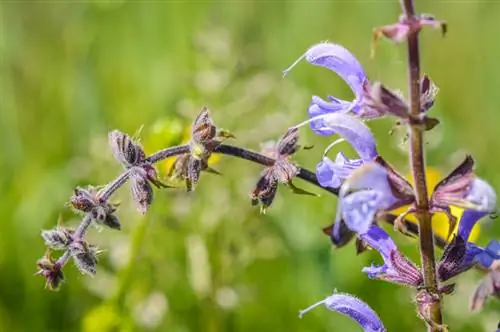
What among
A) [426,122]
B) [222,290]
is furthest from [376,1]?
[426,122]

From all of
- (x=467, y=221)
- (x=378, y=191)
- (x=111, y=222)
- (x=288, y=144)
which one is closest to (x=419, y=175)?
(x=378, y=191)

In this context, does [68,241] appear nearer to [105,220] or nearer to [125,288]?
[105,220]

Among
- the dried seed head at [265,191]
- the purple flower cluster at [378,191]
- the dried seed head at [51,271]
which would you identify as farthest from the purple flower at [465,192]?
the dried seed head at [51,271]

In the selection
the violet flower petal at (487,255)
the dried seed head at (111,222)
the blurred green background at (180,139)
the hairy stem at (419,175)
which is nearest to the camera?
the hairy stem at (419,175)

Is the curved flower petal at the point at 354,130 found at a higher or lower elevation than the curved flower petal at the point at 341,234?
higher

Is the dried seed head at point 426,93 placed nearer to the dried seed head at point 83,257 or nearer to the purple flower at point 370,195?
the purple flower at point 370,195

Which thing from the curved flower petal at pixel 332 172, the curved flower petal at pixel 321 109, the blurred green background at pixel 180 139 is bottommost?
the curved flower petal at pixel 332 172
